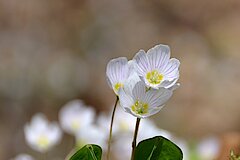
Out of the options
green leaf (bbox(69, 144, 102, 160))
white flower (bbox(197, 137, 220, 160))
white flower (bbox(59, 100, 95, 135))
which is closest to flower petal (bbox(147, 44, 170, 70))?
green leaf (bbox(69, 144, 102, 160))

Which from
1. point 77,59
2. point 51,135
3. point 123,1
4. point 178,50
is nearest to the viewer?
point 51,135

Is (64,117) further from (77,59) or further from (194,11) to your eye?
(194,11)

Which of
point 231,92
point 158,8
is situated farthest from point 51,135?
point 158,8

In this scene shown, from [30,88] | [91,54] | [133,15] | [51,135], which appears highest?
[133,15]

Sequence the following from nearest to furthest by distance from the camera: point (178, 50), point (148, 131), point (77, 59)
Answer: point (148, 131) → point (77, 59) → point (178, 50)

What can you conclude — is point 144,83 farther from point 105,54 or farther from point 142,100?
point 105,54

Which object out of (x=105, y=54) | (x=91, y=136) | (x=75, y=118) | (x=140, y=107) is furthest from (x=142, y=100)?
(x=105, y=54)

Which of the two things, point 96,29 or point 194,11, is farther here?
point 194,11

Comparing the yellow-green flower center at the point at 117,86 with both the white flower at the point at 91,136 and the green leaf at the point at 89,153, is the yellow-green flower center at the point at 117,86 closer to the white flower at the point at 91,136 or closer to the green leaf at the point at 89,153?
the green leaf at the point at 89,153

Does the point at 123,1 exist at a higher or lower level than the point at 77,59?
higher
